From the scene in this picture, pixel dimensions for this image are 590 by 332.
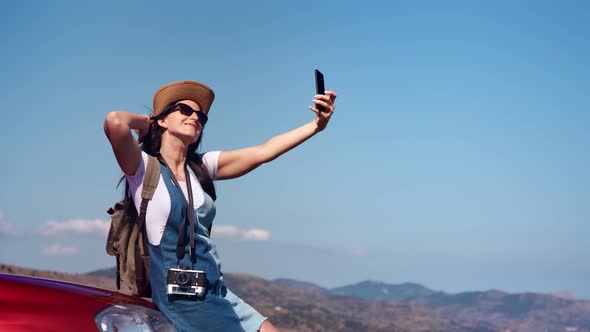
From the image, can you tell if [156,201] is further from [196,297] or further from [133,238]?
[196,297]

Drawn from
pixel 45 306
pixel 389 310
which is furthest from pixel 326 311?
pixel 45 306

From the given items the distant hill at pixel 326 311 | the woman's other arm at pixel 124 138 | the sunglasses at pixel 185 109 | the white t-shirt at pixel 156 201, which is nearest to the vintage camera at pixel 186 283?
the white t-shirt at pixel 156 201

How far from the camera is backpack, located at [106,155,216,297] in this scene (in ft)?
13.2

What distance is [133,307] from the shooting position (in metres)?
3.61

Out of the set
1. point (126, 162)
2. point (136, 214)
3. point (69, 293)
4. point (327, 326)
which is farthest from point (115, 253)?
point (327, 326)

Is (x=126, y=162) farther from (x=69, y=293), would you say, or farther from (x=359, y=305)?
(x=359, y=305)

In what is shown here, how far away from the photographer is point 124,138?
3.89m

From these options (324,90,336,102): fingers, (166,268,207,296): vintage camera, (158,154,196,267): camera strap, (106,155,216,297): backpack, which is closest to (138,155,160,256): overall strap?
(106,155,216,297): backpack

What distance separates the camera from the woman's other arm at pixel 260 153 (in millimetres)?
4762

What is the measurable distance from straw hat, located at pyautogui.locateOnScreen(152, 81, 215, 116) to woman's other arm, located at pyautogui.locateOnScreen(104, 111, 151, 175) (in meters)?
0.37

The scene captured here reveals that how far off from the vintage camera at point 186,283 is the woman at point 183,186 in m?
0.03

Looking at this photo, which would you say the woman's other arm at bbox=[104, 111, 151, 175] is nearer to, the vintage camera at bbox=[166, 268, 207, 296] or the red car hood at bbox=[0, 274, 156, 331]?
the vintage camera at bbox=[166, 268, 207, 296]

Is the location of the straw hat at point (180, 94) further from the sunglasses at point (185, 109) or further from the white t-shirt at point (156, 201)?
the white t-shirt at point (156, 201)

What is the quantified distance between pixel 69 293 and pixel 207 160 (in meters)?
1.48
